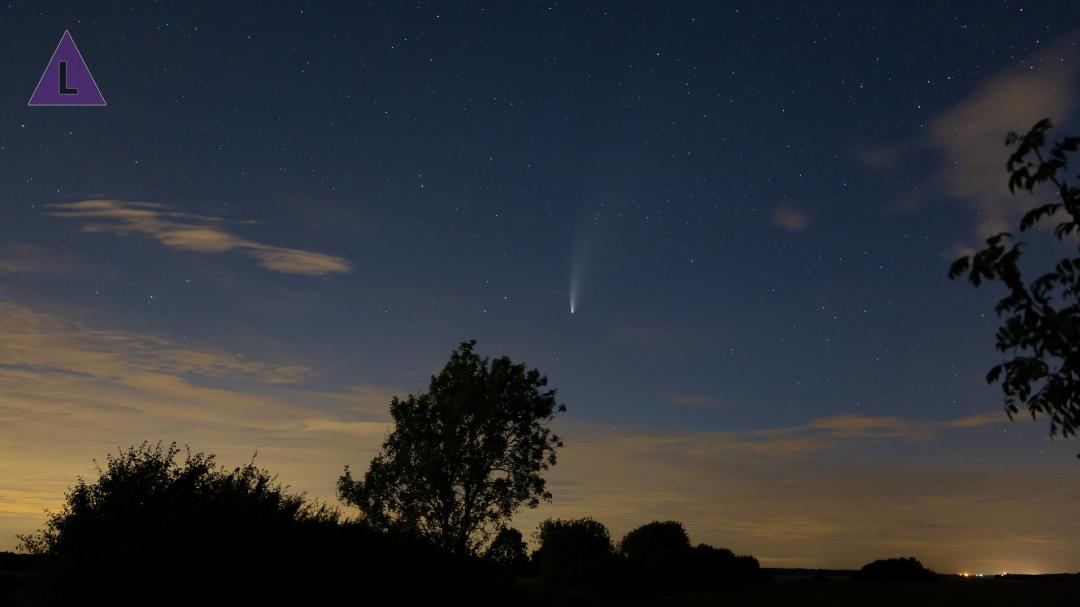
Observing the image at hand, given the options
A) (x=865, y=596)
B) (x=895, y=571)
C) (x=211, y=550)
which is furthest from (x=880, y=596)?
(x=211, y=550)

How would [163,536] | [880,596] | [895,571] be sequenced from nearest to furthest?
[163,536] < [880,596] < [895,571]

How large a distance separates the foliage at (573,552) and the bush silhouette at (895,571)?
650 inches

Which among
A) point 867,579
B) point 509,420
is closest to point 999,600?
point 867,579

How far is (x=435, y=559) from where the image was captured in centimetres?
3756

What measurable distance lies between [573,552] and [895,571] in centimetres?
2054

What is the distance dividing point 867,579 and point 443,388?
2961 centimetres

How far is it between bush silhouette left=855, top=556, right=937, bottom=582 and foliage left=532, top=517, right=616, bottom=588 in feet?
54.2

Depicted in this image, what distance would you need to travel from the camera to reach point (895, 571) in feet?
178

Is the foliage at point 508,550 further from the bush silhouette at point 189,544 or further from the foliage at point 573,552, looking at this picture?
the bush silhouette at point 189,544

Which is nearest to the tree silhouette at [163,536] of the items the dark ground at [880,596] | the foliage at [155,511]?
the foliage at [155,511]

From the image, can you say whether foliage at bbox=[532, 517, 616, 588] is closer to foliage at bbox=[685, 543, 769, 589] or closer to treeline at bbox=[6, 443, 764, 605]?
foliage at bbox=[685, 543, 769, 589]

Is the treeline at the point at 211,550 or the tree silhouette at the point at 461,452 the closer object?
the treeline at the point at 211,550

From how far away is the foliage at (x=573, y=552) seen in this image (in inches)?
2090

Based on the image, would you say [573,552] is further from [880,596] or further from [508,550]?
[880,596]
